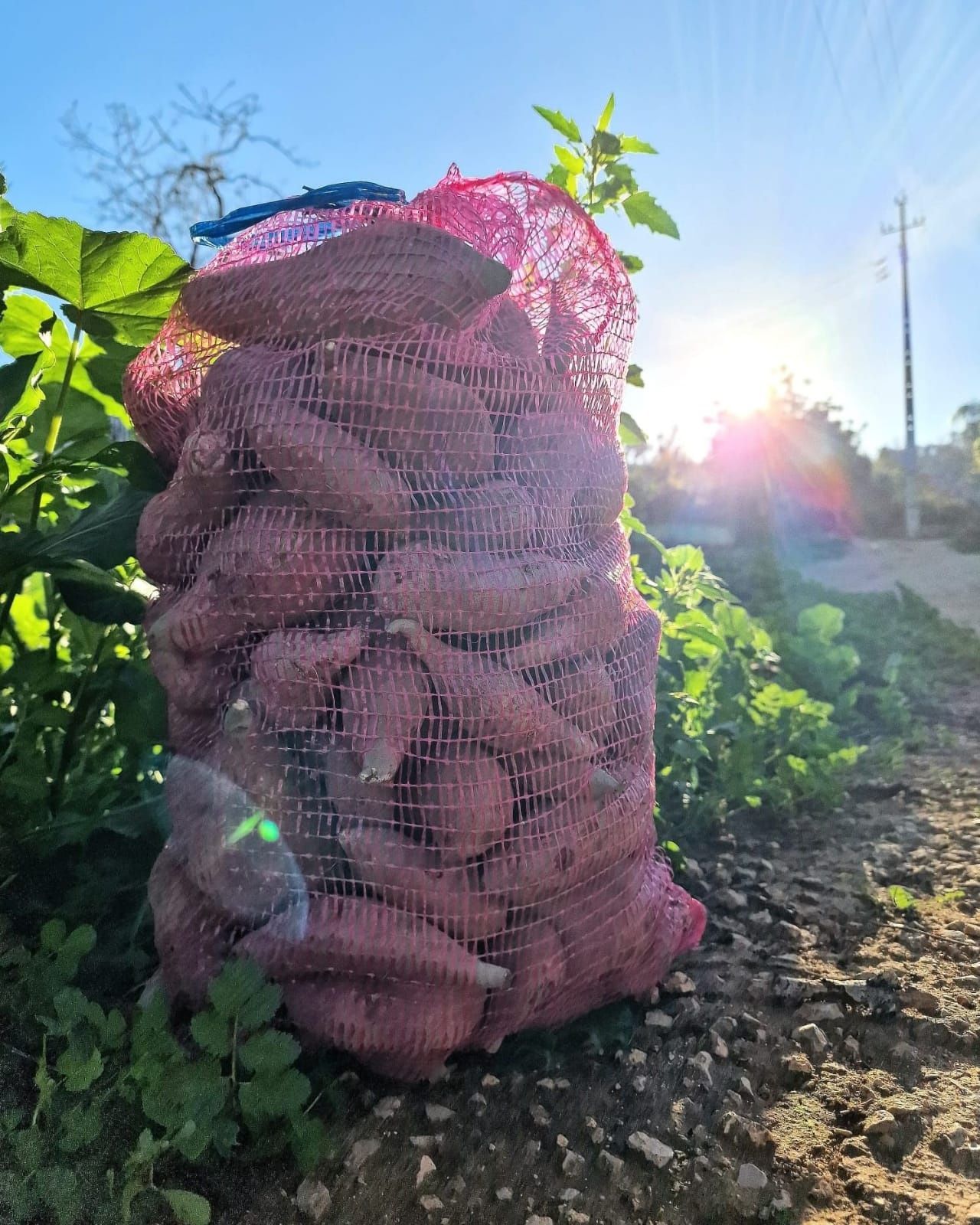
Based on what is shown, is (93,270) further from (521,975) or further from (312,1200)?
(312,1200)

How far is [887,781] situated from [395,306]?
2304 mm

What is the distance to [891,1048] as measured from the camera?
1.48 meters

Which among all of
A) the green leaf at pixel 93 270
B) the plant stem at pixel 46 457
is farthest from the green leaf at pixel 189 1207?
the green leaf at pixel 93 270

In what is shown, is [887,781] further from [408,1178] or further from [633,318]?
[408,1178]

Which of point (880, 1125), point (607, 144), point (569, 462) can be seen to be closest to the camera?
point (880, 1125)

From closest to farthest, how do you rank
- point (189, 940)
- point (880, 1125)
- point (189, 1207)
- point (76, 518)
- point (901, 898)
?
point (189, 1207)
point (880, 1125)
point (189, 940)
point (76, 518)
point (901, 898)

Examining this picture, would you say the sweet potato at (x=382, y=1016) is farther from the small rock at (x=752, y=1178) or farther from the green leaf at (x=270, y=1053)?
the small rock at (x=752, y=1178)

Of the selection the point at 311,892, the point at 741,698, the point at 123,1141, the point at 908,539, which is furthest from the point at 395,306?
the point at 908,539

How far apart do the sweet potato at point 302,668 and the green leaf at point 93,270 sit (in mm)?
814

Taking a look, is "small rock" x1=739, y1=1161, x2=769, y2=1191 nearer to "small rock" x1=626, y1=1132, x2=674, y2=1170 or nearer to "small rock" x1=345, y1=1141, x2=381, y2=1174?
"small rock" x1=626, y1=1132, x2=674, y2=1170

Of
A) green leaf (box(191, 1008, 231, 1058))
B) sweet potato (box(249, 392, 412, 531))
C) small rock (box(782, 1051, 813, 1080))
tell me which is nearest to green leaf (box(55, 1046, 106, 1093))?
green leaf (box(191, 1008, 231, 1058))

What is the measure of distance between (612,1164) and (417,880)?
18.2 inches

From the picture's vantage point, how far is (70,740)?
6.15 feet

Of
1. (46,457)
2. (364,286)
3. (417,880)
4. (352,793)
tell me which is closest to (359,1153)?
(417,880)
